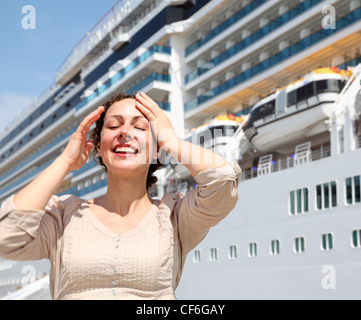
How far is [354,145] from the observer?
1278 centimetres

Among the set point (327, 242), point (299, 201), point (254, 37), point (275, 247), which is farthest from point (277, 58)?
point (327, 242)

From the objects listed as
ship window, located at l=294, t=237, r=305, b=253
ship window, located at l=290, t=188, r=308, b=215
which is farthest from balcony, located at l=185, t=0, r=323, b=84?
ship window, located at l=294, t=237, r=305, b=253

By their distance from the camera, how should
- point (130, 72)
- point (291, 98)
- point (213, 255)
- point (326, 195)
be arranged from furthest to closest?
point (130, 72) → point (213, 255) → point (291, 98) → point (326, 195)

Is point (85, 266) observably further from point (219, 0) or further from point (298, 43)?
point (219, 0)

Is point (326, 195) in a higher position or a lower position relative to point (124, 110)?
higher

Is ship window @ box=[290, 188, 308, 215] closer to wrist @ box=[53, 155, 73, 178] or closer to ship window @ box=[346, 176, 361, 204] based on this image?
ship window @ box=[346, 176, 361, 204]

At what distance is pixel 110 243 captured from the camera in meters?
1.67

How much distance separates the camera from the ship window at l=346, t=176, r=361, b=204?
1198cm

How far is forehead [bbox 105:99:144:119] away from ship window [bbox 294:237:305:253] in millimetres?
11476

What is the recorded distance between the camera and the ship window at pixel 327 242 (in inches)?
478

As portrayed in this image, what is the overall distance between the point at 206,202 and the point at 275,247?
1212 centimetres

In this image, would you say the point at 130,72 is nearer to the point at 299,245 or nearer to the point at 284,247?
the point at 284,247

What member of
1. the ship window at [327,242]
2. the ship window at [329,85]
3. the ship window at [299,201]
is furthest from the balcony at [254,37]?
the ship window at [327,242]

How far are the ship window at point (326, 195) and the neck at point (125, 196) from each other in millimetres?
11126
